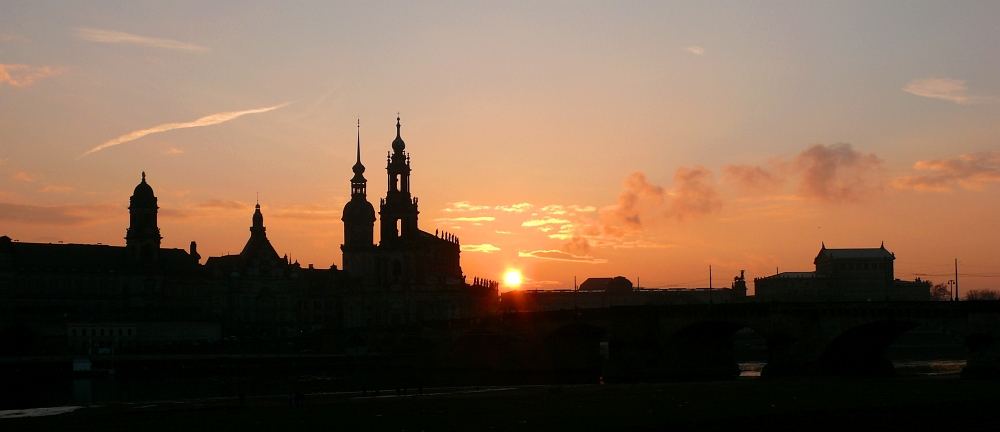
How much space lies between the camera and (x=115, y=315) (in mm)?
157250

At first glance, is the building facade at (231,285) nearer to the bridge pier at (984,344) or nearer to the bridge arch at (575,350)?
the bridge arch at (575,350)

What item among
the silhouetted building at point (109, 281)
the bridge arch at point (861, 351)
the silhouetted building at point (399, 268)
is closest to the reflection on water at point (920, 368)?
the bridge arch at point (861, 351)

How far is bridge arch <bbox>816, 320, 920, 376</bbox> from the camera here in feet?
292

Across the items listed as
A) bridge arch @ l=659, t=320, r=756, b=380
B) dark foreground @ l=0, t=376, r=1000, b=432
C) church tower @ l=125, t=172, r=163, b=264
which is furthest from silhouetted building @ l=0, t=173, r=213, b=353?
dark foreground @ l=0, t=376, r=1000, b=432

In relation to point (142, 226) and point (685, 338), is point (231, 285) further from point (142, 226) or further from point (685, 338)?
point (685, 338)

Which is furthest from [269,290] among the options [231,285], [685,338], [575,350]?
[685,338]

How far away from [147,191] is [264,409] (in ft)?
385

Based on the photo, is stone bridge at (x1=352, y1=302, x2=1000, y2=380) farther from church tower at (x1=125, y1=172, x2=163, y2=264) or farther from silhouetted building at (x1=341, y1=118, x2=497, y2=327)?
church tower at (x1=125, y1=172, x2=163, y2=264)

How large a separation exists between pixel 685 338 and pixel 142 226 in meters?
96.9

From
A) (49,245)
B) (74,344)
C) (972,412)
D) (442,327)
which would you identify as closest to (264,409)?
(972,412)

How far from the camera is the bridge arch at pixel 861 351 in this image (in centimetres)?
8894

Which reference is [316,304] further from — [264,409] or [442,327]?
[264,409]

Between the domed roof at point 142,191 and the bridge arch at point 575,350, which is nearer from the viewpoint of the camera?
the bridge arch at point 575,350

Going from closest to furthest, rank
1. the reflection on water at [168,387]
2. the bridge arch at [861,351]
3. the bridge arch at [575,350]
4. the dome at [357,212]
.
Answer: the reflection on water at [168,387]
the bridge arch at [861,351]
the bridge arch at [575,350]
the dome at [357,212]
